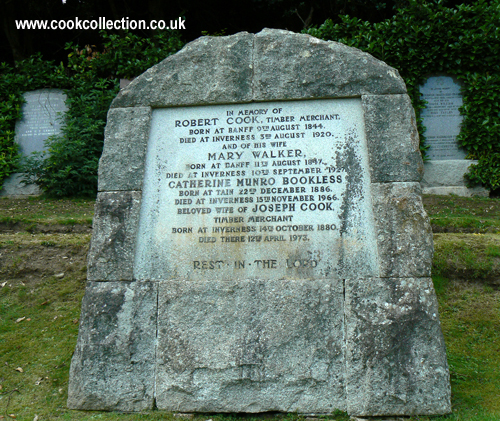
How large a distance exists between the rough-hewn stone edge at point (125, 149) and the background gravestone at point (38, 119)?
6.86 metres

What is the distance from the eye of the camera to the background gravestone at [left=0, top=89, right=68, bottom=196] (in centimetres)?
1000

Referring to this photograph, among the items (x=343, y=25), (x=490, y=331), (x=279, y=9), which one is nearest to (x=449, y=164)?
(x=343, y=25)

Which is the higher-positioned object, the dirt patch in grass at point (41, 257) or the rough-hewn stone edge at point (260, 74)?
the rough-hewn stone edge at point (260, 74)

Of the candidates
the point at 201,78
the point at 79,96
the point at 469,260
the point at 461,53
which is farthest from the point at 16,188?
the point at 461,53

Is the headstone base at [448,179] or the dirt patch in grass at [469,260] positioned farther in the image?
the headstone base at [448,179]

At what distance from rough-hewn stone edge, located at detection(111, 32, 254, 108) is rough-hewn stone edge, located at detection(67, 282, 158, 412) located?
151 centimetres

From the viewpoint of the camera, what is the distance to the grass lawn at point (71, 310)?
348cm

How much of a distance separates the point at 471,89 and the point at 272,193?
6937 millimetres

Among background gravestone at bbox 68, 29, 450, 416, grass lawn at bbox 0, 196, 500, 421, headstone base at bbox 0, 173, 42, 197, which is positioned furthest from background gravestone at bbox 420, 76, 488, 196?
headstone base at bbox 0, 173, 42, 197

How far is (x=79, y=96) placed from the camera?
10000mm

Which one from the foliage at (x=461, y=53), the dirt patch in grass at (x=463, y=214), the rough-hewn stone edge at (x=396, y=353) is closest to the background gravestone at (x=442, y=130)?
the foliage at (x=461, y=53)

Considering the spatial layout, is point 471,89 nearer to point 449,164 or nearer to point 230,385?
point 449,164

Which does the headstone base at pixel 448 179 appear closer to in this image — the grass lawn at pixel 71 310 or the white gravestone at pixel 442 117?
the white gravestone at pixel 442 117

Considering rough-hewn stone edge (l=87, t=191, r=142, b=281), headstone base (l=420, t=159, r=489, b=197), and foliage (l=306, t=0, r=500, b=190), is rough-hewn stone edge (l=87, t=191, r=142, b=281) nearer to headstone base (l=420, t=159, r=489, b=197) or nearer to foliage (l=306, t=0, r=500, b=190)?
headstone base (l=420, t=159, r=489, b=197)
